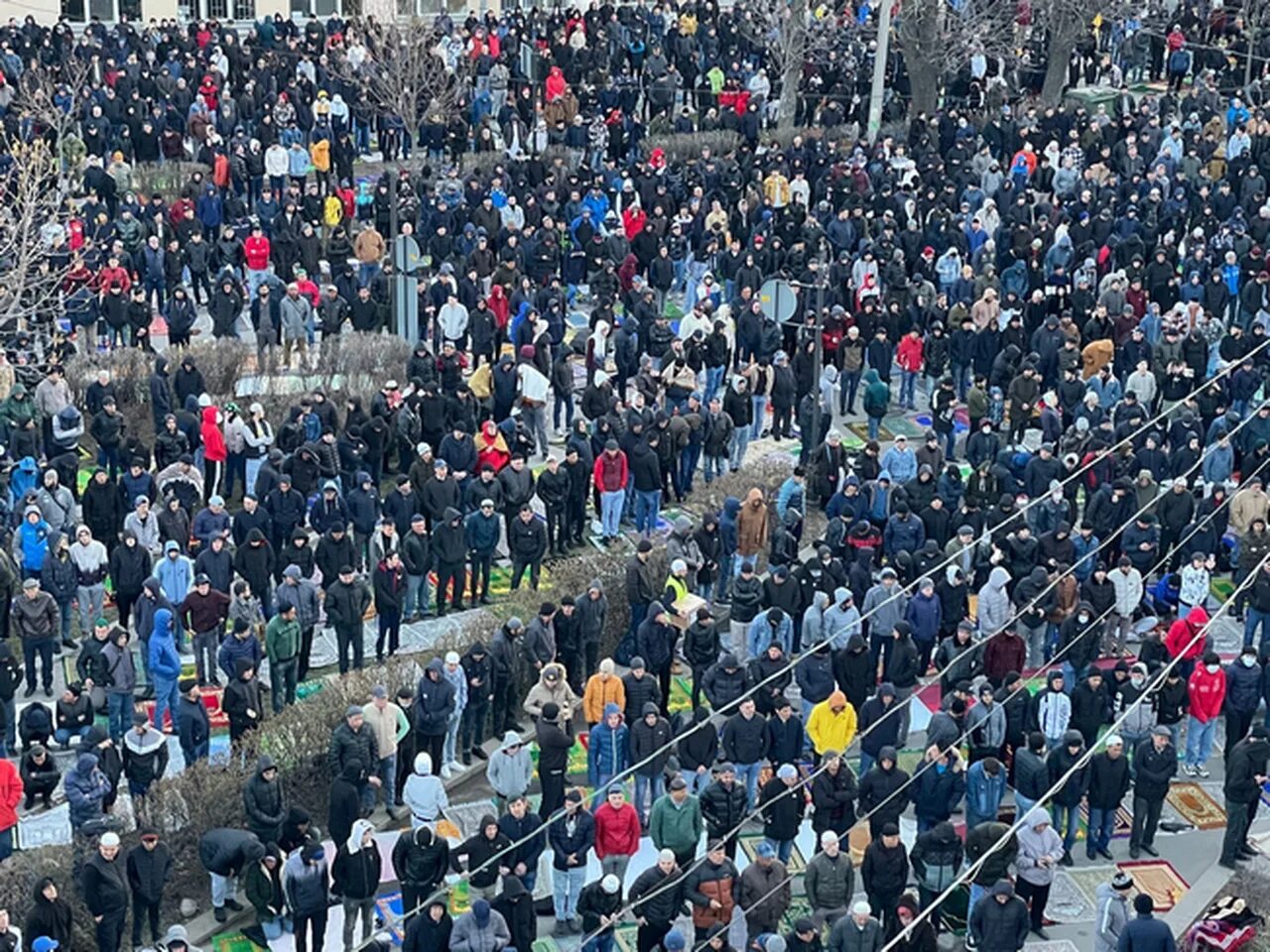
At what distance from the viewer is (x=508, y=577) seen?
85.8 feet

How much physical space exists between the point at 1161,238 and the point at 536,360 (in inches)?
410

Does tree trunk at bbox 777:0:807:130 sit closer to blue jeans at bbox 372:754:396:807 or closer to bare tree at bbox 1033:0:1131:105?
bare tree at bbox 1033:0:1131:105

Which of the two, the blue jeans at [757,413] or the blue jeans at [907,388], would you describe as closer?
the blue jeans at [757,413]

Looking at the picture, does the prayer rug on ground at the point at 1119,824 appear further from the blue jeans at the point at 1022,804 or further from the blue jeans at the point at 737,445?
the blue jeans at the point at 737,445

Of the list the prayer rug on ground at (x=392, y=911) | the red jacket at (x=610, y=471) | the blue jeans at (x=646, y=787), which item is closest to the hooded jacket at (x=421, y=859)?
the prayer rug on ground at (x=392, y=911)

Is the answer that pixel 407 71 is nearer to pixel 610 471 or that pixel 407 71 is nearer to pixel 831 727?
pixel 610 471

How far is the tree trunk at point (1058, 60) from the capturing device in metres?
48.1

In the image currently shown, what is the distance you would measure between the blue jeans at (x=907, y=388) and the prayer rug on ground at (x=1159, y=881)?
36.3 ft

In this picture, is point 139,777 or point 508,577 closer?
point 139,777

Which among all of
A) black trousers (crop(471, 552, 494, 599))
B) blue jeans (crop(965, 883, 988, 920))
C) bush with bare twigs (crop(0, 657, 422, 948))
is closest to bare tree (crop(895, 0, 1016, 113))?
black trousers (crop(471, 552, 494, 599))

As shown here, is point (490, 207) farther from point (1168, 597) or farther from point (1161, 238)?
point (1168, 597)

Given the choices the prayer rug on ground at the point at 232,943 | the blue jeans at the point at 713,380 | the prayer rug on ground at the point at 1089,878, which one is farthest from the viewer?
the blue jeans at the point at 713,380

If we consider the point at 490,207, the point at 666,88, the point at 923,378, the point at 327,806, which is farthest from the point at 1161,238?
the point at 327,806

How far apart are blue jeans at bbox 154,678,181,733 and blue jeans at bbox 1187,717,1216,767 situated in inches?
360
